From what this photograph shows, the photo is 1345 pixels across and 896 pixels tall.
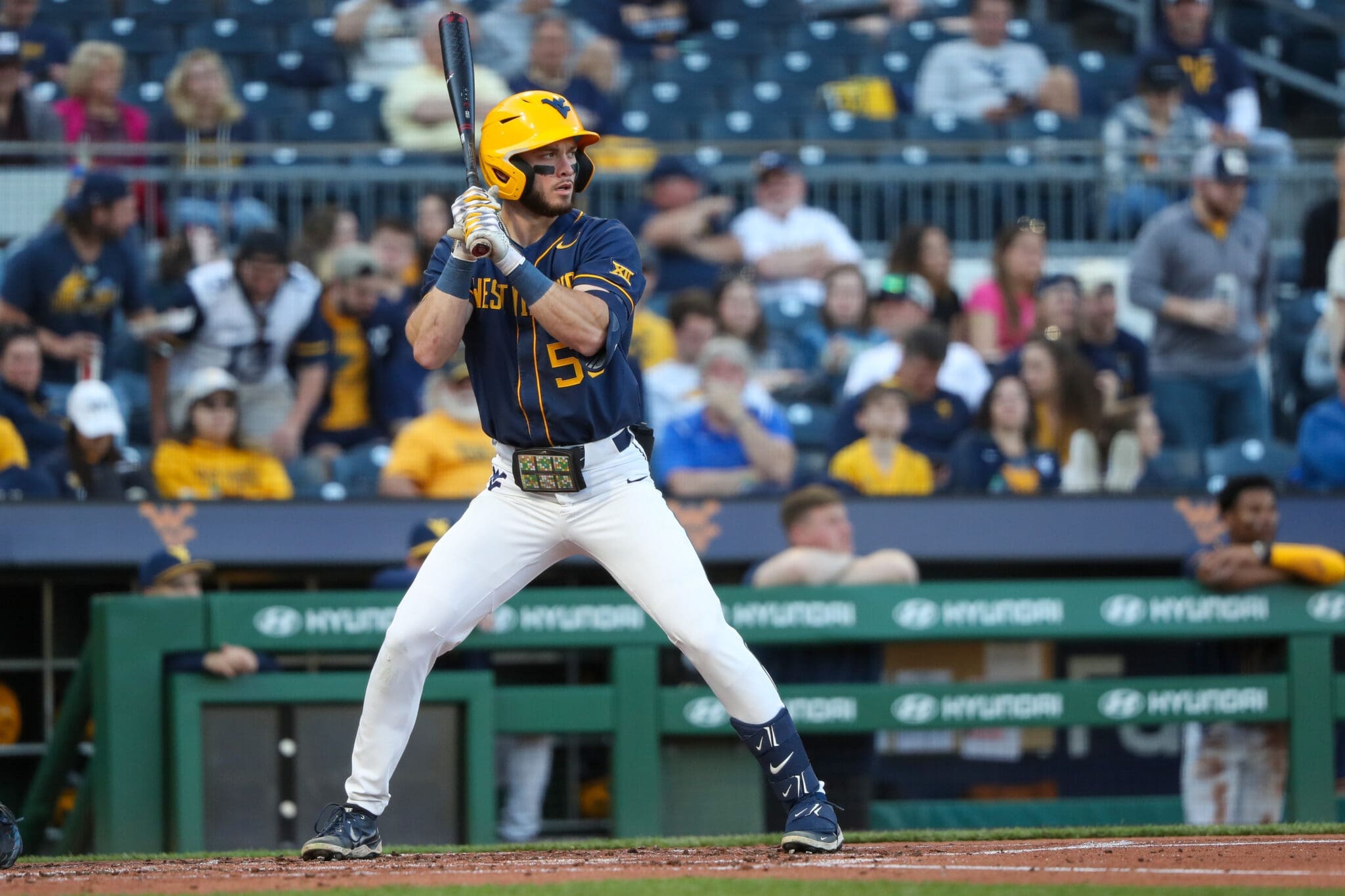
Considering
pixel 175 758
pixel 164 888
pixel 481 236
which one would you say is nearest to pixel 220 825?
pixel 175 758

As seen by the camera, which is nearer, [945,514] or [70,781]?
[70,781]

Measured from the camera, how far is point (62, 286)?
810 cm

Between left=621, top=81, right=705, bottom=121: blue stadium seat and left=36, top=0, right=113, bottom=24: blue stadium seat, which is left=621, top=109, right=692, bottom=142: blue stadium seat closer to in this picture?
left=621, top=81, right=705, bottom=121: blue stadium seat

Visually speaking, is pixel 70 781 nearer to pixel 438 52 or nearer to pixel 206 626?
pixel 206 626

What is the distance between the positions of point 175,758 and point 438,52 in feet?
16.2

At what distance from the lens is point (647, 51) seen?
11562 millimetres

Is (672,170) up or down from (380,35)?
down

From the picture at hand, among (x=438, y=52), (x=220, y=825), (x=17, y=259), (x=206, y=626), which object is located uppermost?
(x=438, y=52)

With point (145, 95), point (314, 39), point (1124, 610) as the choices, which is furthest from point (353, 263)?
point (1124, 610)

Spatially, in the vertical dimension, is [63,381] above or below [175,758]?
above

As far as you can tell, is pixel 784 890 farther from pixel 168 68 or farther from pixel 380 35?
pixel 168 68

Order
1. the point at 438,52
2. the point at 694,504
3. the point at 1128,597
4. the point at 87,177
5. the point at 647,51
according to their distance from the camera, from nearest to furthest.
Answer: the point at 1128,597, the point at 694,504, the point at 87,177, the point at 438,52, the point at 647,51

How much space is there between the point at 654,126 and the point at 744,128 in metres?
0.54

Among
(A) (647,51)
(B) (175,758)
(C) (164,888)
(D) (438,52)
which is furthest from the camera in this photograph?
(A) (647,51)
